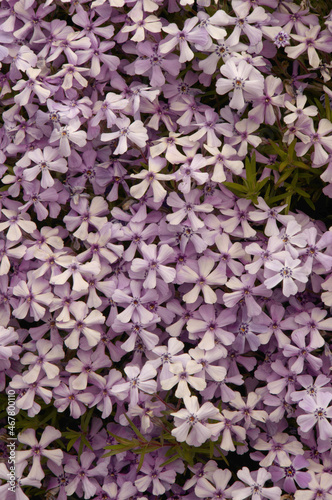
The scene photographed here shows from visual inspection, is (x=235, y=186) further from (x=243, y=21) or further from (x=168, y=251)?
(x=243, y=21)

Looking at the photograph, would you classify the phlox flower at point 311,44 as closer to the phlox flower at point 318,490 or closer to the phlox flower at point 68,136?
the phlox flower at point 68,136

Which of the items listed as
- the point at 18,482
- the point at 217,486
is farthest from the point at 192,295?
the point at 18,482

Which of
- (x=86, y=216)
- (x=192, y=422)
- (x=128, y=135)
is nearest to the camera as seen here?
(x=192, y=422)

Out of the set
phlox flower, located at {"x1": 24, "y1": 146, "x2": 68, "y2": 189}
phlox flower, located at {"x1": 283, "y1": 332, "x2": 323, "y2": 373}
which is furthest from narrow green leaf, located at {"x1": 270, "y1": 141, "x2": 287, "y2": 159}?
phlox flower, located at {"x1": 24, "y1": 146, "x2": 68, "y2": 189}

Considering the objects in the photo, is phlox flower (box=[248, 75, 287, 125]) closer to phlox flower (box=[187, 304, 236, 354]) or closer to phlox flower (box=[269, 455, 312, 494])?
phlox flower (box=[187, 304, 236, 354])

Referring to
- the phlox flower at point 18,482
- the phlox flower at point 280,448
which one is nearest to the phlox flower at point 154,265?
the phlox flower at point 280,448

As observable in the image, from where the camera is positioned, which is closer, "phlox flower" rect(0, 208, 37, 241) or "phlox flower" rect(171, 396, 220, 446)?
"phlox flower" rect(171, 396, 220, 446)
